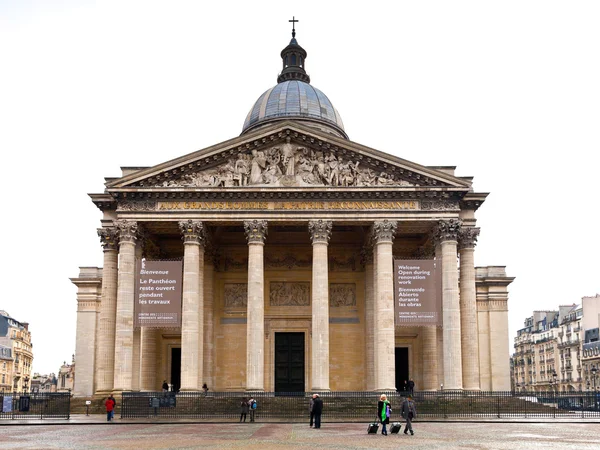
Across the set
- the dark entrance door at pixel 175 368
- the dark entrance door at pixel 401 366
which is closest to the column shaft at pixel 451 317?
the dark entrance door at pixel 401 366

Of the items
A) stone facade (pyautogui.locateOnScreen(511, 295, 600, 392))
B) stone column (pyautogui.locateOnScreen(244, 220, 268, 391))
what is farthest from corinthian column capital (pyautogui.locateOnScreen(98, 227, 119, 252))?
stone facade (pyautogui.locateOnScreen(511, 295, 600, 392))

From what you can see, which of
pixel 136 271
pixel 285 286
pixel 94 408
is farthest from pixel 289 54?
pixel 94 408

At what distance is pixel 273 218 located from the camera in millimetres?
40844

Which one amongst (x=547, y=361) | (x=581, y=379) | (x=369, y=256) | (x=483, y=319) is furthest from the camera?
(x=547, y=361)

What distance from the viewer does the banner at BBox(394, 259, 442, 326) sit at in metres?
39.1

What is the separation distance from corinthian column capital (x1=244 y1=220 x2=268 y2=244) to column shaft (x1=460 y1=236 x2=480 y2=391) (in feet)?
38.2

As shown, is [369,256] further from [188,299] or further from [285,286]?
[188,299]

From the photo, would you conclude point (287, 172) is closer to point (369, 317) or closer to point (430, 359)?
point (369, 317)

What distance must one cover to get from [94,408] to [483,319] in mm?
26485

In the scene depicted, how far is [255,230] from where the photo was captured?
40812mm

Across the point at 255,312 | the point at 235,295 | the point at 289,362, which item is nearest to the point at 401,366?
the point at 289,362

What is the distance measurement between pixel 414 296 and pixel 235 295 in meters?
13.4

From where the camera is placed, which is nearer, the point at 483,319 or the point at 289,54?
the point at 483,319

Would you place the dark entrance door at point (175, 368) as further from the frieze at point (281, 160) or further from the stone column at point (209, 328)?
the frieze at point (281, 160)
